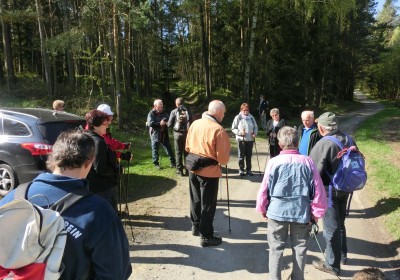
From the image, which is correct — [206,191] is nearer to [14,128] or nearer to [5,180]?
[14,128]

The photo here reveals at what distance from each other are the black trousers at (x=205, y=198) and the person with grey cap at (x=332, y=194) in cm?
158

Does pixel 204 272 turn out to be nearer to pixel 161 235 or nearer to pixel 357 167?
pixel 161 235

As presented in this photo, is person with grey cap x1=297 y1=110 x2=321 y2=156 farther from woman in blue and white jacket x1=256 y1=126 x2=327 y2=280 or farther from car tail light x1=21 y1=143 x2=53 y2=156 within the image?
car tail light x1=21 y1=143 x2=53 y2=156

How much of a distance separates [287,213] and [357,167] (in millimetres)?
1326

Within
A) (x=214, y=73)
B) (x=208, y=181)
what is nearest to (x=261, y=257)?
(x=208, y=181)

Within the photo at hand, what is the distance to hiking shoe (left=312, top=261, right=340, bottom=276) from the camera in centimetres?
437

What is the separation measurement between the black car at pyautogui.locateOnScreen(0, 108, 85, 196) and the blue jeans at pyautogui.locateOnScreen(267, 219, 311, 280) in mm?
4562

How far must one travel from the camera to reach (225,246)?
5145mm

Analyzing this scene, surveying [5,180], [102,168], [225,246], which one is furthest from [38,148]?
[225,246]

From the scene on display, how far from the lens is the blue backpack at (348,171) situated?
13.7 ft

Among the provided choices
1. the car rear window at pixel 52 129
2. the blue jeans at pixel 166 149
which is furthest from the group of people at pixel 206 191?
the blue jeans at pixel 166 149

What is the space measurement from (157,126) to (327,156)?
19.4 feet

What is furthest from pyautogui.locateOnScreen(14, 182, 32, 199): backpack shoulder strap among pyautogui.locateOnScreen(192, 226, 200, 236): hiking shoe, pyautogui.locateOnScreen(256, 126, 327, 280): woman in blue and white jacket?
pyautogui.locateOnScreen(192, 226, 200, 236): hiking shoe

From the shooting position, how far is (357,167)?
4.21m
